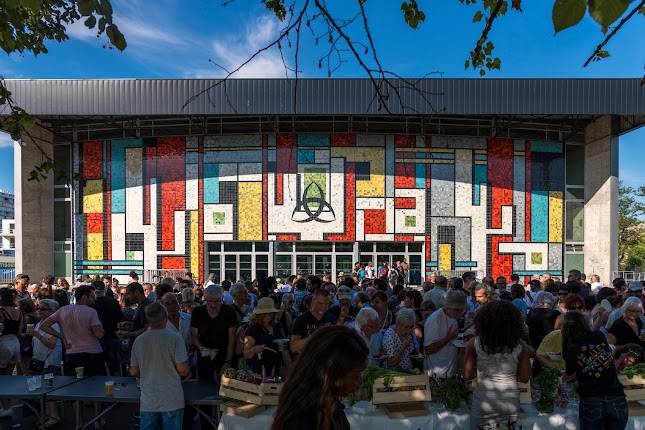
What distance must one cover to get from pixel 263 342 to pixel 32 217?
2050cm

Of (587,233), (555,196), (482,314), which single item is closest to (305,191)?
A: (555,196)

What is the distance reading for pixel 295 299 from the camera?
851cm

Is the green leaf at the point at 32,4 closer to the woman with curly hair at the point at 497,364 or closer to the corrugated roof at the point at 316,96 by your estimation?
the woman with curly hair at the point at 497,364

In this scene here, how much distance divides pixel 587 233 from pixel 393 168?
9394 mm

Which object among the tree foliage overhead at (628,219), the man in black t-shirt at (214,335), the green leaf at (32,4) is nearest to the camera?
the green leaf at (32,4)

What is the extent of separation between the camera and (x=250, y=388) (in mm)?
4223

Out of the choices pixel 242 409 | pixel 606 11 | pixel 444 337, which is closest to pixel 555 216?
pixel 444 337

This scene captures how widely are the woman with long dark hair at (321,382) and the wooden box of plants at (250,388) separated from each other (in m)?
2.71

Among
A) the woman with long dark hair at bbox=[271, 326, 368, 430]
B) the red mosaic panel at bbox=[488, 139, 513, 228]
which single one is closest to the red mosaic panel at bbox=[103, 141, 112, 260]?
the red mosaic panel at bbox=[488, 139, 513, 228]

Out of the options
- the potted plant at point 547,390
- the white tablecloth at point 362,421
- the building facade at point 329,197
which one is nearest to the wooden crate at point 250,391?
the white tablecloth at point 362,421

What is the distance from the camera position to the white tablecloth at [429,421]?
402cm

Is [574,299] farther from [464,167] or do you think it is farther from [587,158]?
[587,158]

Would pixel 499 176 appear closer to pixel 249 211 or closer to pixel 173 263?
pixel 249 211

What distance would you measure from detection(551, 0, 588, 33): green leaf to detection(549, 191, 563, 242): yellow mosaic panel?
71.9 ft
